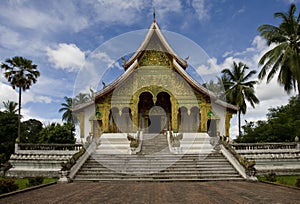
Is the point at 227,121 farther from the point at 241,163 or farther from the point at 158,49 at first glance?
the point at 241,163

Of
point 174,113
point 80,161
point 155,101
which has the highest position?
point 155,101

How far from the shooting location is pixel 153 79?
59.1 ft

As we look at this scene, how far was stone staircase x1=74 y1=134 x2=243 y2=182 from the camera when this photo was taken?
10236 mm

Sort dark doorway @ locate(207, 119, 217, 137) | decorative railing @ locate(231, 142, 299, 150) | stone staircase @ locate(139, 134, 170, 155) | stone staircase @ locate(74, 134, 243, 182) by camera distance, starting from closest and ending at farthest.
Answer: stone staircase @ locate(74, 134, 243, 182) < decorative railing @ locate(231, 142, 299, 150) < stone staircase @ locate(139, 134, 170, 155) < dark doorway @ locate(207, 119, 217, 137)

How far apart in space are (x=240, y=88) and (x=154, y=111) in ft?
46.2

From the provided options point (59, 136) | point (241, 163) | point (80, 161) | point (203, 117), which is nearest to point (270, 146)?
point (241, 163)

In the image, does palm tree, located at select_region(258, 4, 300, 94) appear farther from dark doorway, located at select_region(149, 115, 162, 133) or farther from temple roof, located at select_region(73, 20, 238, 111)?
dark doorway, located at select_region(149, 115, 162, 133)

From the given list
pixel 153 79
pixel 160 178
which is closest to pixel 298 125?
pixel 153 79

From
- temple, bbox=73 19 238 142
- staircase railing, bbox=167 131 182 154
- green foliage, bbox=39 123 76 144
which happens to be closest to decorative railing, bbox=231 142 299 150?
staircase railing, bbox=167 131 182 154

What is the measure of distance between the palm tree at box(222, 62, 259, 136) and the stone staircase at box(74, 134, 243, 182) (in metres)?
17.5

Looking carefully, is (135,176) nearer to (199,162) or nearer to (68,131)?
(199,162)

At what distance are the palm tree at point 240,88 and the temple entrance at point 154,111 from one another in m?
11.8

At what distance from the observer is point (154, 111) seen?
A: 19.5 metres

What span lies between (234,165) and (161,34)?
11.2 meters
